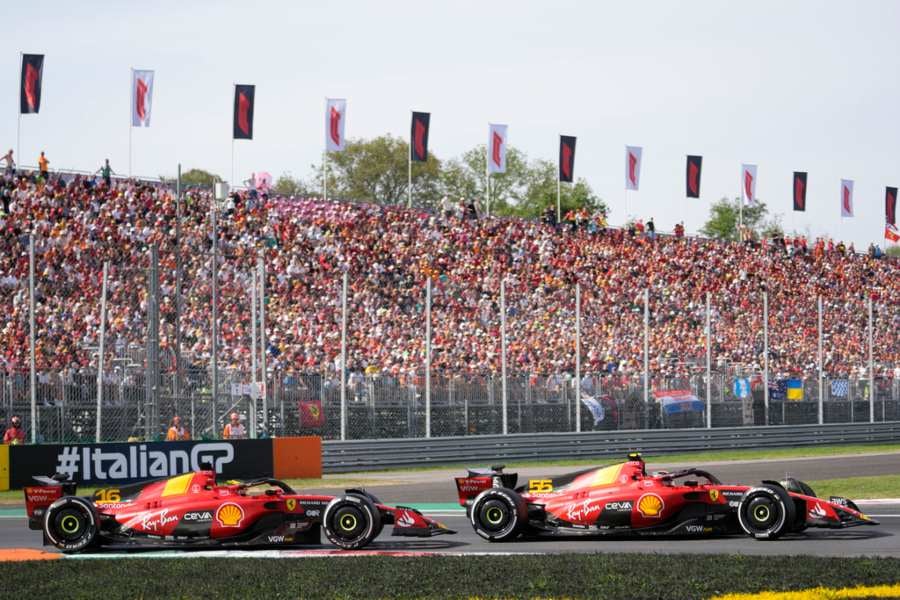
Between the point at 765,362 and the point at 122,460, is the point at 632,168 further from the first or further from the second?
the point at 122,460

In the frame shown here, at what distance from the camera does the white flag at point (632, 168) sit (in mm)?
57875

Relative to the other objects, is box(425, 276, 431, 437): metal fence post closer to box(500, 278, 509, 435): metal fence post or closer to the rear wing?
box(500, 278, 509, 435): metal fence post

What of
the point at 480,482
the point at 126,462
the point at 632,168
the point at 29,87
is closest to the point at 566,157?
the point at 632,168

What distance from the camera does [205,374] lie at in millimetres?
29297

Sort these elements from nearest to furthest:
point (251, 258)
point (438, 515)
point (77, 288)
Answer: point (438, 515), point (77, 288), point (251, 258)

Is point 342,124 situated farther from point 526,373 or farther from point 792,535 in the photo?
point 792,535

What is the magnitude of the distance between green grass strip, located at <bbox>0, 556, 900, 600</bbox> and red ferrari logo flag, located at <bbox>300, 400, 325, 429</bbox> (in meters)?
14.9

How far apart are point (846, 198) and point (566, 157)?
1724cm

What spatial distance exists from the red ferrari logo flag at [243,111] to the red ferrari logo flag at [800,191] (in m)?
28.4

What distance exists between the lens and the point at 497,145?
174ft

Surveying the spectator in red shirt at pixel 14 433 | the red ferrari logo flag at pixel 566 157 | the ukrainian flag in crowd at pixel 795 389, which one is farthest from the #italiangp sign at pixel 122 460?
the red ferrari logo flag at pixel 566 157

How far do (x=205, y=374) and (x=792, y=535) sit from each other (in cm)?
1583

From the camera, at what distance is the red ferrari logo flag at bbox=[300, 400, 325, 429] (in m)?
30.1

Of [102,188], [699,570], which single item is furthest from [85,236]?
[699,570]
